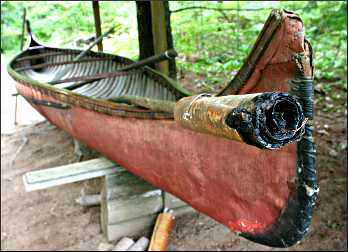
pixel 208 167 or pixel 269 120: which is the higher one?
pixel 269 120

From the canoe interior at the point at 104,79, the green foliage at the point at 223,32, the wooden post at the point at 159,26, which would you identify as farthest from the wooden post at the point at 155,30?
the green foliage at the point at 223,32

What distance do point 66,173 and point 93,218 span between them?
923 millimetres

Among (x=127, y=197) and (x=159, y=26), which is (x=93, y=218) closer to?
Answer: (x=127, y=197)

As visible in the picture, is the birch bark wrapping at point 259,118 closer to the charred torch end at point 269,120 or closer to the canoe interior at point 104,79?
the charred torch end at point 269,120

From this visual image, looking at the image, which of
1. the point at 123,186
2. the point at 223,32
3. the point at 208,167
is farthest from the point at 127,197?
the point at 223,32

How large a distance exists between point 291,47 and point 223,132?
75 centimetres

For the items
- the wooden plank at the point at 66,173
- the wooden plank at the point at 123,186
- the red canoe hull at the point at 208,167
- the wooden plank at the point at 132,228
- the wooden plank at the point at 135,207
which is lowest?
the wooden plank at the point at 132,228

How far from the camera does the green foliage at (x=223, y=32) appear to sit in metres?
5.15

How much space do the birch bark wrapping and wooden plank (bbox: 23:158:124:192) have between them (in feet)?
7.90

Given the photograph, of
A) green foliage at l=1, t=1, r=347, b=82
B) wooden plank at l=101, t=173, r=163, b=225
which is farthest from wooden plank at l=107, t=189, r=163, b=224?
green foliage at l=1, t=1, r=347, b=82

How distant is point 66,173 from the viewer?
3.43 m

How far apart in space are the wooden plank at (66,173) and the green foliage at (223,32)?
249 cm

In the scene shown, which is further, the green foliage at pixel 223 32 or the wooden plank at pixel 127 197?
the green foliage at pixel 223 32

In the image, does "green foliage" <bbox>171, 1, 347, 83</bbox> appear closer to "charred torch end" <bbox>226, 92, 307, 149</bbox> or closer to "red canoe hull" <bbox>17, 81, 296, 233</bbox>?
"red canoe hull" <bbox>17, 81, 296, 233</bbox>
